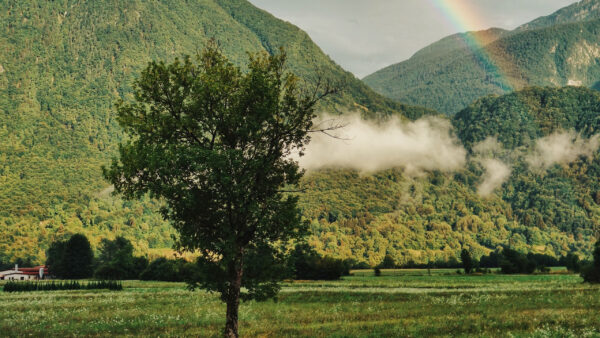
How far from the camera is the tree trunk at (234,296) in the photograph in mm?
21734

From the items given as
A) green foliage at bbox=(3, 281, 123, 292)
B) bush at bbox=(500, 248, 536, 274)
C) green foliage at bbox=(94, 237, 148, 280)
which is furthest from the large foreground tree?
bush at bbox=(500, 248, 536, 274)

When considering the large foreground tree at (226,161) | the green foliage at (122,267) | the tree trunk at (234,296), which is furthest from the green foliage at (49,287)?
the tree trunk at (234,296)

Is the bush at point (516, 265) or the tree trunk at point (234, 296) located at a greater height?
the tree trunk at point (234, 296)

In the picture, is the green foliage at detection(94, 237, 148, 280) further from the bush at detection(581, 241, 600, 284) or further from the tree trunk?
the tree trunk

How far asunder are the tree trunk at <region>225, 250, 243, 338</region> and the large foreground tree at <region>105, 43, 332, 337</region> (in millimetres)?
45

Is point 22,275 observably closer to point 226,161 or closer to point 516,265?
point 516,265

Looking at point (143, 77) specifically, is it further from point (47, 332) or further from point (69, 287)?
point (69, 287)

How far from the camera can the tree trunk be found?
21.7 metres

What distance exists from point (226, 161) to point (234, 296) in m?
6.20

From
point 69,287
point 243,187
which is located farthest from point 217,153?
point 69,287

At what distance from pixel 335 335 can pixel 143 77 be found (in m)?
16.3

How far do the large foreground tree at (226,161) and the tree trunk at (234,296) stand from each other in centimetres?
4

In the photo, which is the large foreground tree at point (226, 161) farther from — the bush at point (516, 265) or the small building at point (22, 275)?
the small building at point (22, 275)

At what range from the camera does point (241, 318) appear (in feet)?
120
